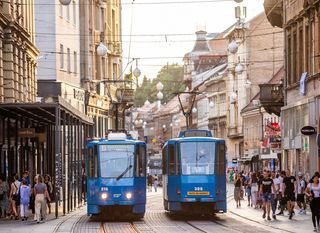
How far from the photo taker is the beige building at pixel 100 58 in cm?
8450

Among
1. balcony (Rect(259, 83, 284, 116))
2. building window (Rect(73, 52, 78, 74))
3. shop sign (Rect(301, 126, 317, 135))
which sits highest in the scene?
building window (Rect(73, 52, 78, 74))

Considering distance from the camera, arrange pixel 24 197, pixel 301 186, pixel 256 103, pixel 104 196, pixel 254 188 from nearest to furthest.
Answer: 1. pixel 104 196
2. pixel 24 197
3. pixel 301 186
4. pixel 254 188
5. pixel 256 103

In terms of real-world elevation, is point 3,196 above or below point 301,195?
above

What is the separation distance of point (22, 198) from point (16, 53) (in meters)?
12.4

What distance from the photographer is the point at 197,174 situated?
42.7 m

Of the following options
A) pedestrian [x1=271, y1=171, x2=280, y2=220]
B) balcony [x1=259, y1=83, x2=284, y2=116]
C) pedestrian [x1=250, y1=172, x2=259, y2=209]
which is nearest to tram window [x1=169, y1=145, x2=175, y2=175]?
pedestrian [x1=271, y1=171, x2=280, y2=220]

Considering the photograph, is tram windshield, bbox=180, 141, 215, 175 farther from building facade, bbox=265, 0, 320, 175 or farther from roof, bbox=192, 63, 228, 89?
roof, bbox=192, 63, 228, 89

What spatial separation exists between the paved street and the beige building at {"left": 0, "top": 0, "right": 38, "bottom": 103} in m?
7.53

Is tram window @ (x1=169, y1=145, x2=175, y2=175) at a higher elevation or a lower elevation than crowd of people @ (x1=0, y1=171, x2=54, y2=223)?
higher

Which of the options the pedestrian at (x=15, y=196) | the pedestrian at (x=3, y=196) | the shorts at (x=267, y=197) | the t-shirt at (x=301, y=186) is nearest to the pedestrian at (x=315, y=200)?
the shorts at (x=267, y=197)

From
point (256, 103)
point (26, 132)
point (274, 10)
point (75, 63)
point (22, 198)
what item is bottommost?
point (22, 198)

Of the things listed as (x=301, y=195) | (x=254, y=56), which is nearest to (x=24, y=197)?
(x=301, y=195)

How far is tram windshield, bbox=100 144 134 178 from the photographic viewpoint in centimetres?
4212

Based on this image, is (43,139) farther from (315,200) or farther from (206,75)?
(206,75)
